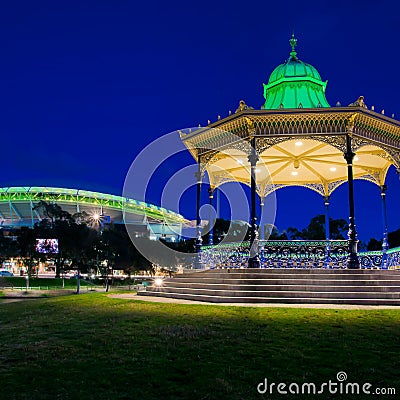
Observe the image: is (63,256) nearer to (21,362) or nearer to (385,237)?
(385,237)

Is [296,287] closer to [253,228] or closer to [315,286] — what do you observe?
[315,286]

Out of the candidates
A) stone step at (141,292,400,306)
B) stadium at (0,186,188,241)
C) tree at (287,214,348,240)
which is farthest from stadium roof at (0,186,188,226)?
stone step at (141,292,400,306)

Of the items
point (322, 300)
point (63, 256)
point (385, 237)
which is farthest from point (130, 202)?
point (322, 300)

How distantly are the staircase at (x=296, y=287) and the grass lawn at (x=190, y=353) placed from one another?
2.47 m

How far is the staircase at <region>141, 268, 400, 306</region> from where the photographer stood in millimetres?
11430

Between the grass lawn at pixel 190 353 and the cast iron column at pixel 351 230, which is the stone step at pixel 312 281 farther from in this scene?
the grass lawn at pixel 190 353

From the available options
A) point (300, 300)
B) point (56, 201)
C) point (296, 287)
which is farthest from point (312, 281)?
point (56, 201)

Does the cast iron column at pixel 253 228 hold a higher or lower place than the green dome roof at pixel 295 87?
lower

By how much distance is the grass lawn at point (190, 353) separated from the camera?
164 inches

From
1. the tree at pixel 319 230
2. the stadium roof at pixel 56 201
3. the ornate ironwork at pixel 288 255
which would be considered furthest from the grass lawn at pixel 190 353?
the stadium roof at pixel 56 201

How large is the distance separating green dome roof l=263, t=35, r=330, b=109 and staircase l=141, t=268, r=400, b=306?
865cm

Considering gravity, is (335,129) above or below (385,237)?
above

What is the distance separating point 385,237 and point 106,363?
60.1ft

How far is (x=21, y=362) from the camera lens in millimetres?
5133
